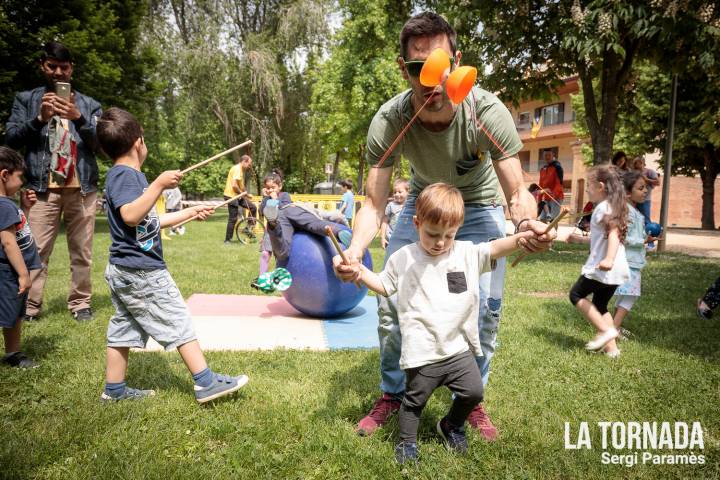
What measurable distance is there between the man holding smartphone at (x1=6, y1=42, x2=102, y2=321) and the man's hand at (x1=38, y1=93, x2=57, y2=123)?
0.44ft

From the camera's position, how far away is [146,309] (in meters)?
3.23

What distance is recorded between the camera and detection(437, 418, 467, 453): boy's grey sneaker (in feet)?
9.12

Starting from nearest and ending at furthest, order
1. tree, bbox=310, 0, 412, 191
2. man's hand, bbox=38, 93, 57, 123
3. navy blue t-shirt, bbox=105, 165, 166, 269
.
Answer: navy blue t-shirt, bbox=105, 165, 166, 269
man's hand, bbox=38, 93, 57, 123
tree, bbox=310, 0, 412, 191

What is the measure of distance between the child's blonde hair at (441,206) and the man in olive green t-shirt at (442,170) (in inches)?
12.8

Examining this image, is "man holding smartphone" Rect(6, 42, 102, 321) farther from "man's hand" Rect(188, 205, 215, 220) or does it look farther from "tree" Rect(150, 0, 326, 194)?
"tree" Rect(150, 0, 326, 194)

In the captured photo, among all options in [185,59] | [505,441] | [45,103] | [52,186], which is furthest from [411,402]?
[185,59]

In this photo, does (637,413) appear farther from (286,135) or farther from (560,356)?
(286,135)

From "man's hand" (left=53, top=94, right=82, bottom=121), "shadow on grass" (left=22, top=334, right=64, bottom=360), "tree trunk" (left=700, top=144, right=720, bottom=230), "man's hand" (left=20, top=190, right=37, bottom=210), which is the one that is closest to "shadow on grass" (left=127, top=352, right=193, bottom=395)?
"shadow on grass" (left=22, top=334, right=64, bottom=360)

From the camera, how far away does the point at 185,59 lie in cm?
2150

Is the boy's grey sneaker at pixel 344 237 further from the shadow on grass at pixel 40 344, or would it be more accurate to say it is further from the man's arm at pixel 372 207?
the shadow on grass at pixel 40 344

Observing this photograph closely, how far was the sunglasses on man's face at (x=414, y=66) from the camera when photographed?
8.19ft

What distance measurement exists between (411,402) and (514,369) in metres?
1.65

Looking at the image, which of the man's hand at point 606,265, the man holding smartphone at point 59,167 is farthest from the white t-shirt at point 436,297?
the man holding smartphone at point 59,167

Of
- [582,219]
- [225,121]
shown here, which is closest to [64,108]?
[582,219]
